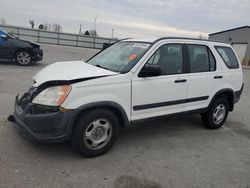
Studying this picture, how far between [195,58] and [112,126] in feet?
7.03

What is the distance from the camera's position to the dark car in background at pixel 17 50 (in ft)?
35.2

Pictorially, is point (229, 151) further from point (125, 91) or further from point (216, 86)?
point (125, 91)

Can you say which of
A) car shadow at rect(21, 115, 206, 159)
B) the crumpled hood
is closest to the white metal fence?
car shadow at rect(21, 115, 206, 159)

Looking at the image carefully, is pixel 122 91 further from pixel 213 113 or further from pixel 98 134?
pixel 213 113

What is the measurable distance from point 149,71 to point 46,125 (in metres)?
1.68

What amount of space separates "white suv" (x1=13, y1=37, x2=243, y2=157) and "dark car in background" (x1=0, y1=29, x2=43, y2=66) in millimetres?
7518

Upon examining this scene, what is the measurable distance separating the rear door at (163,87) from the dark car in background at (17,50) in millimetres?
8653

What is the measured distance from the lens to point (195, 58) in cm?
469

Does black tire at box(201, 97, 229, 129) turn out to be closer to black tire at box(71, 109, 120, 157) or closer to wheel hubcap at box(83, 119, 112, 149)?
black tire at box(71, 109, 120, 157)

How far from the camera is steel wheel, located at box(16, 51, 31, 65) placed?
11.2 meters

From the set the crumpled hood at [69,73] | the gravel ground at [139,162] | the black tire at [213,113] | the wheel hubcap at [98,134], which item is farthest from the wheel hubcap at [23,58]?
the wheel hubcap at [98,134]

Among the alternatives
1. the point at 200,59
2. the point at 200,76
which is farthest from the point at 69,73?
the point at 200,59

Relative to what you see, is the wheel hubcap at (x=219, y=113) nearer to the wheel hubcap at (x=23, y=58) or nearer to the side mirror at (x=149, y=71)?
the side mirror at (x=149, y=71)

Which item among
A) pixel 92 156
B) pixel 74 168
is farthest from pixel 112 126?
pixel 74 168
